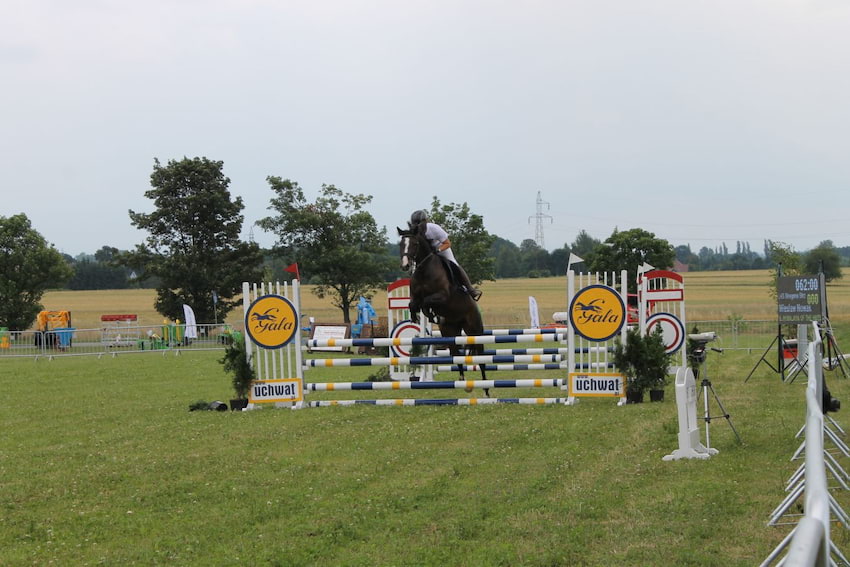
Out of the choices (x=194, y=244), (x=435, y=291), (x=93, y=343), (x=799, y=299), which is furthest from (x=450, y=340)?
(x=194, y=244)

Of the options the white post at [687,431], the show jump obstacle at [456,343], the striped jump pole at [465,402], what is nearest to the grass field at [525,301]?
the show jump obstacle at [456,343]

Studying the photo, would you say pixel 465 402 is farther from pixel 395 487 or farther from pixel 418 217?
pixel 395 487

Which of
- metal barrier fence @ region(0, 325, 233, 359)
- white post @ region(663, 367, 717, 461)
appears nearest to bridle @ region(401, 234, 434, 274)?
white post @ region(663, 367, 717, 461)

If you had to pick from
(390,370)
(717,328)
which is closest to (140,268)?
(717,328)

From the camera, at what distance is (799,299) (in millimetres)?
18109

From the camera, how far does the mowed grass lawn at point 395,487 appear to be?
16.5 feet

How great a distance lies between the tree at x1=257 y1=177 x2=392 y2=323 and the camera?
4725 cm

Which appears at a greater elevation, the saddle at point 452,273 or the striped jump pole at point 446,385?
the saddle at point 452,273

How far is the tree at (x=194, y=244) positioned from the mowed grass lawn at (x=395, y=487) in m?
37.4

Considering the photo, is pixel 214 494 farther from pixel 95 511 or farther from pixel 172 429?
pixel 172 429

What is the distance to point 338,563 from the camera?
15.7ft

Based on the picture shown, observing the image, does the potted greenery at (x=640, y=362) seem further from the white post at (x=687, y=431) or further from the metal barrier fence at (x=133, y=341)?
the metal barrier fence at (x=133, y=341)

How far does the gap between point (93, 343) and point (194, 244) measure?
14438mm

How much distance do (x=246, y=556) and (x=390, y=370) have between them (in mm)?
12537
